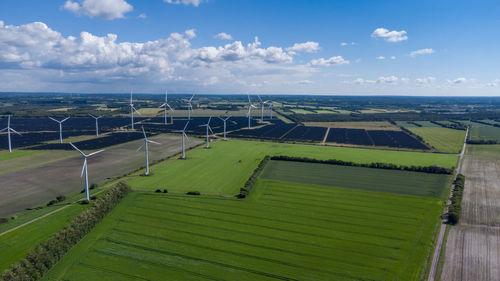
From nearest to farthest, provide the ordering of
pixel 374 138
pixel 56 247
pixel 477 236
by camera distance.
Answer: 1. pixel 56 247
2. pixel 477 236
3. pixel 374 138

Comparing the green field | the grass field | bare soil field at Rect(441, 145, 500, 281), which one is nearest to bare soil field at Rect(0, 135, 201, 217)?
the green field

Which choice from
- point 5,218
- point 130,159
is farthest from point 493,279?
point 130,159

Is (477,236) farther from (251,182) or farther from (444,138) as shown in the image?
(444,138)

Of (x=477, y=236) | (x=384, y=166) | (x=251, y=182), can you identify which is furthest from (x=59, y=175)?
(x=477, y=236)

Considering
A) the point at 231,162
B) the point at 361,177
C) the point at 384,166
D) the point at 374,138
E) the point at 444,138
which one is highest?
the point at 444,138

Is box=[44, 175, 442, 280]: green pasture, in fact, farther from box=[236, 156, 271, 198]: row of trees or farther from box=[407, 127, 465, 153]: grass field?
box=[407, 127, 465, 153]: grass field
